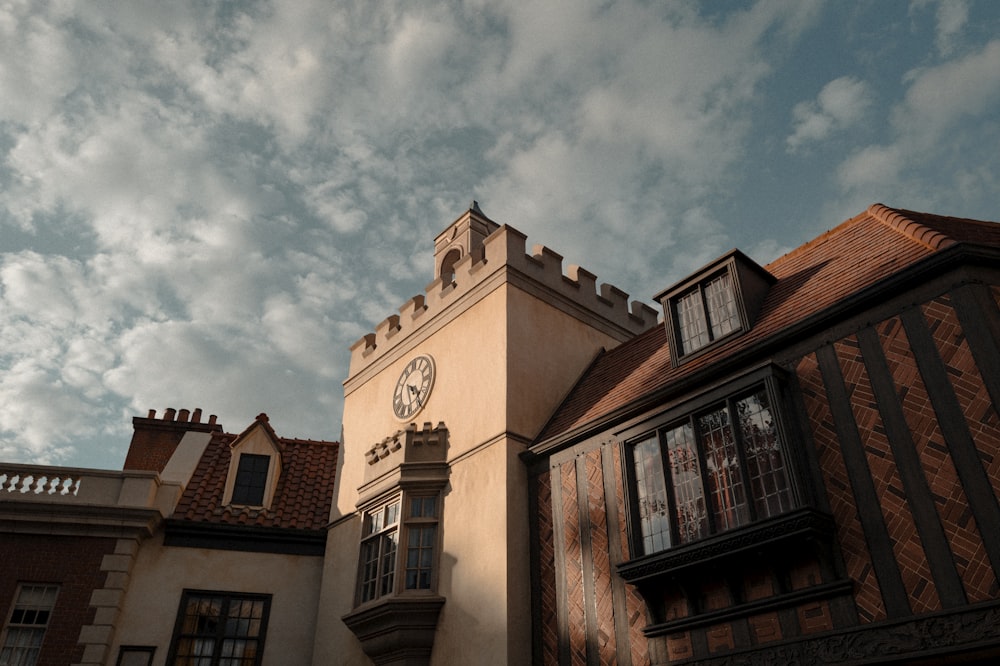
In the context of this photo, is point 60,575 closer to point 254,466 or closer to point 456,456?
point 254,466

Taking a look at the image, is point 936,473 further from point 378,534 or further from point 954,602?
point 378,534

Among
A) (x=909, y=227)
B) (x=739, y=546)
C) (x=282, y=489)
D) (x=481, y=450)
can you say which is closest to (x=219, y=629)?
(x=282, y=489)

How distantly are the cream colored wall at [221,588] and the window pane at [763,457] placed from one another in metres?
11.5

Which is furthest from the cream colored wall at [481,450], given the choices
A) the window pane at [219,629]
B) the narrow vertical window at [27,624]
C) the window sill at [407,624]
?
the narrow vertical window at [27,624]

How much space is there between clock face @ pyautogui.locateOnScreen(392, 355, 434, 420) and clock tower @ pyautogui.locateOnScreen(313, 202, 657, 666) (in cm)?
4

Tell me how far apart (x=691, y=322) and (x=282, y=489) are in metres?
11.8

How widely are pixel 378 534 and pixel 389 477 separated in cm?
121

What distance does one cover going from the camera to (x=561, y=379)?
1683 cm

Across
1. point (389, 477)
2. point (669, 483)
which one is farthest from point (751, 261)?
point (389, 477)

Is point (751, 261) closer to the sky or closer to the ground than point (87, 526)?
closer to the sky

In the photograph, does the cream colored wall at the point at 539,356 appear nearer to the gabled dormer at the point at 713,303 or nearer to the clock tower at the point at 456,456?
the clock tower at the point at 456,456

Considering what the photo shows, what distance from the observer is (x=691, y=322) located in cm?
1398

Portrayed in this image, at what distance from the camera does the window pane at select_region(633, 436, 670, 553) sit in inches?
461

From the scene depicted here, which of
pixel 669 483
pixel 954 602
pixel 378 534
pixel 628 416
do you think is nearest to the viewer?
pixel 954 602
